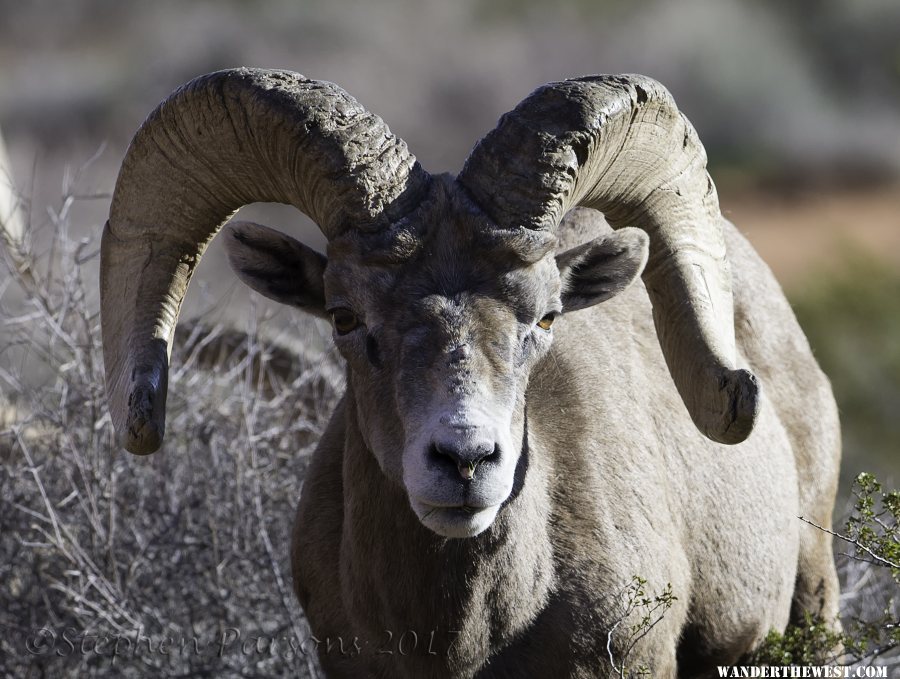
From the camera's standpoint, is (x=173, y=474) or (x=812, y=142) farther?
(x=812, y=142)

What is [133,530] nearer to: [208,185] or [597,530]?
[208,185]

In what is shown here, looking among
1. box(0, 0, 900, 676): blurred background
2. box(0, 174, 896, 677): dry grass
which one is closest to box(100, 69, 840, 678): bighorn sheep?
box(0, 174, 896, 677): dry grass

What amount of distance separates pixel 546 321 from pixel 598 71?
28.0 m

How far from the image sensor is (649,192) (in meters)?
6.50

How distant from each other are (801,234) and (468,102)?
27.8ft

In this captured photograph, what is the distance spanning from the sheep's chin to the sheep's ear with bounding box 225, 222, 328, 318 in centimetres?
140

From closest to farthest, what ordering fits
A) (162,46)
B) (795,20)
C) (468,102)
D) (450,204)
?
(450,204), (468,102), (162,46), (795,20)

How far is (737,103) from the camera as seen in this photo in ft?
119

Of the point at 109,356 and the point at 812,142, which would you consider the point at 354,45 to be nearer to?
the point at 812,142

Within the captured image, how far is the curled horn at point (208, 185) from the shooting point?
5.77 meters

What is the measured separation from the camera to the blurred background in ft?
80.8

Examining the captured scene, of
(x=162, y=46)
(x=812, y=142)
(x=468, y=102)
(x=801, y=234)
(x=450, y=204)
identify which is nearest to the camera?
(x=450, y=204)

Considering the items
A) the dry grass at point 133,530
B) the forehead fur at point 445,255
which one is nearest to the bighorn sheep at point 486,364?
the forehead fur at point 445,255

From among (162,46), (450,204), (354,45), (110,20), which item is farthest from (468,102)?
(450,204)
